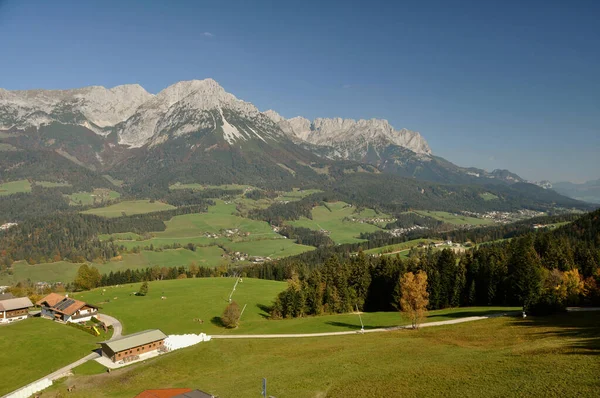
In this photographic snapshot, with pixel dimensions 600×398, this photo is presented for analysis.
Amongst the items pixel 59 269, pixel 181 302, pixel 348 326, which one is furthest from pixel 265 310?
pixel 59 269

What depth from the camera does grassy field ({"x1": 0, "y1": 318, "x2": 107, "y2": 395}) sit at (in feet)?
191

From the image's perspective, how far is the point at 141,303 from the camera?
333 feet

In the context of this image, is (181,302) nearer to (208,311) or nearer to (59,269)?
(208,311)

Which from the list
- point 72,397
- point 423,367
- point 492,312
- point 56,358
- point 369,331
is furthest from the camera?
point 492,312

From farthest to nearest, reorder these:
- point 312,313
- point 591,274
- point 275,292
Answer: point 275,292 → point 312,313 → point 591,274

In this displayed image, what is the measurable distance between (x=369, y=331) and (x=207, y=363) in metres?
29.3

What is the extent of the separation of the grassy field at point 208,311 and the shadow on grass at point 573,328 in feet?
54.5

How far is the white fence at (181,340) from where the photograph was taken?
2714 inches

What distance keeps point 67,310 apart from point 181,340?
36.1 metres

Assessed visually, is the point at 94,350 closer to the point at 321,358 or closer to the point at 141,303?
the point at 141,303

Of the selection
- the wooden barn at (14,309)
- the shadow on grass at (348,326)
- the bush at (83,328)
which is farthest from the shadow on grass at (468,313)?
the wooden barn at (14,309)

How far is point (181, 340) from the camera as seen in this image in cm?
7031

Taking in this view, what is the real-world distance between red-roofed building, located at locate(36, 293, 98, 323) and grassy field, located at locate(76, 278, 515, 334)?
17.9 feet

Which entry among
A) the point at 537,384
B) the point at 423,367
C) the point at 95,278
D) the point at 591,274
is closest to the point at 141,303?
the point at 95,278
